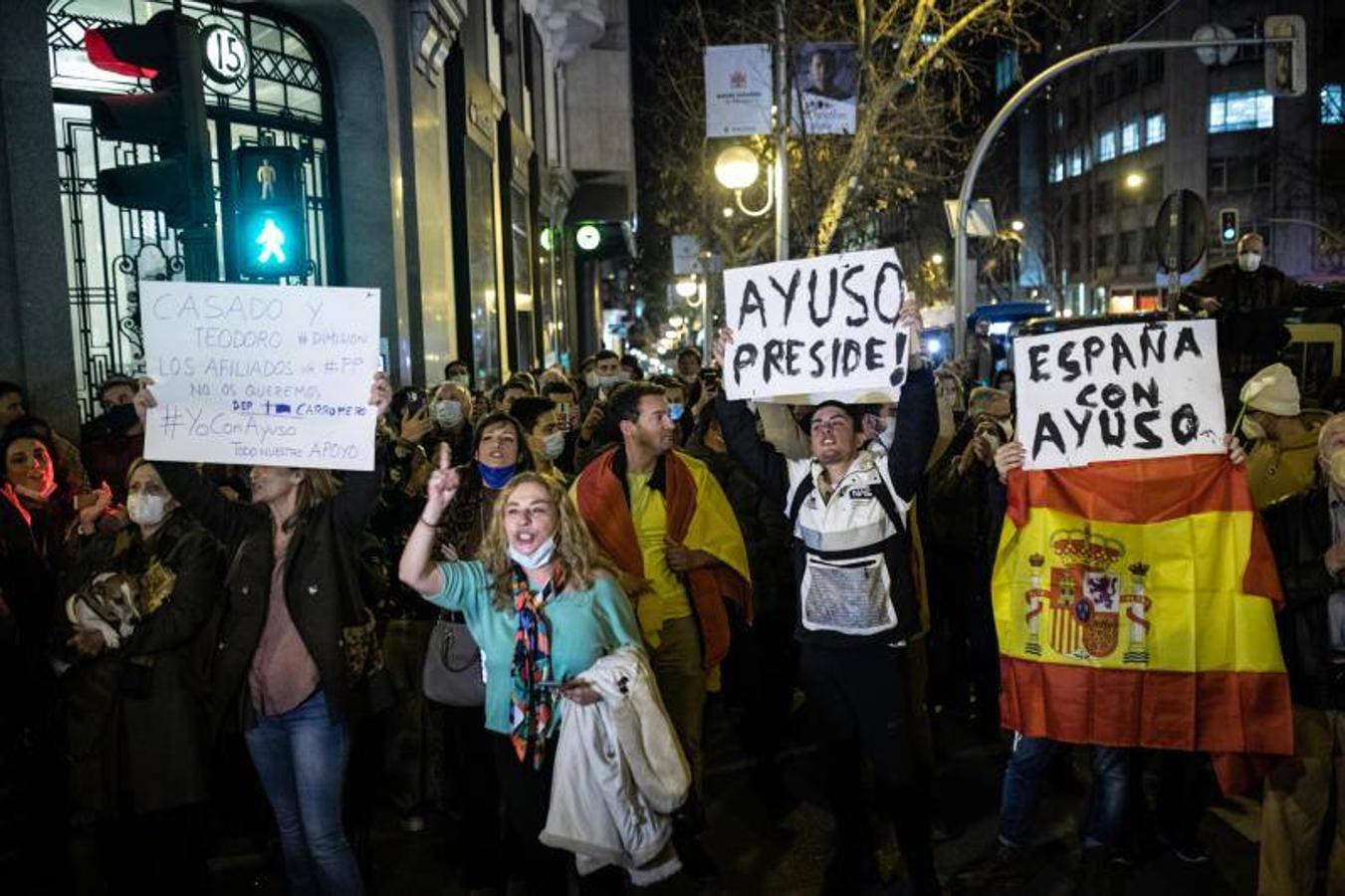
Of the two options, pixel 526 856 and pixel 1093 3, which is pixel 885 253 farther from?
pixel 1093 3

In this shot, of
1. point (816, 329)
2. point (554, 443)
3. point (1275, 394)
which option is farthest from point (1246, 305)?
point (816, 329)

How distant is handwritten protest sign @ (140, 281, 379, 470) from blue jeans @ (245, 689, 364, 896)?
957 mm

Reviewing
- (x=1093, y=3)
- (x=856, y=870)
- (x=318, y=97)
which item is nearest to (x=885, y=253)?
(x=856, y=870)

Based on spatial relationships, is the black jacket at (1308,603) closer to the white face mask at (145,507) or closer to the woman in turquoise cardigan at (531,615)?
the woman in turquoise cardigan at (531,615)

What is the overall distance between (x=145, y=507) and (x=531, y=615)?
167 cm

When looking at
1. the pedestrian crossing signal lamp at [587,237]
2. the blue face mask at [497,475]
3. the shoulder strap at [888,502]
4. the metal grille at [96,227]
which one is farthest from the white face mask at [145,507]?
the pedestrian crossing signal lamp at [587,237]

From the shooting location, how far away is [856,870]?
4887 millimetres

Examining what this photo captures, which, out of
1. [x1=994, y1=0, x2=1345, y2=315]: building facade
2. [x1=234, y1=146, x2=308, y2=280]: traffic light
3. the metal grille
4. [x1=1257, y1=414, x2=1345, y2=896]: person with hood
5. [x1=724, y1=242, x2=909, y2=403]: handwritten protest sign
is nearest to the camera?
[x1=1257, y1=414, x2=1345, y2=896]: person with hood

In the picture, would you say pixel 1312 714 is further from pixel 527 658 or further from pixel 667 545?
pixel 527 658

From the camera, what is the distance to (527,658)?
4.04m

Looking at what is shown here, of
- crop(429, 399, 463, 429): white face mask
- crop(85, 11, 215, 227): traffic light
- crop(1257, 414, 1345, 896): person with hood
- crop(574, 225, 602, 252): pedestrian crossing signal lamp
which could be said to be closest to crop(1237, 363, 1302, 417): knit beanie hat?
crop(1257, 414, 1345, 896): person with hood

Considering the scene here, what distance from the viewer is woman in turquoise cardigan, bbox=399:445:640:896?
403cm

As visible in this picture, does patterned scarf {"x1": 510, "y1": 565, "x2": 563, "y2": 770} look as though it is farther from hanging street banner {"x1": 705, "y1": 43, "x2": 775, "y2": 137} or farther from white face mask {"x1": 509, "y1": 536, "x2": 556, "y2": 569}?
hanging street banner {"x1": 705, "y1": 43, "x2": 775, "y2": 137}

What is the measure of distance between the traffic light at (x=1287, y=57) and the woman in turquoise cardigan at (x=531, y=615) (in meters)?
14.3
